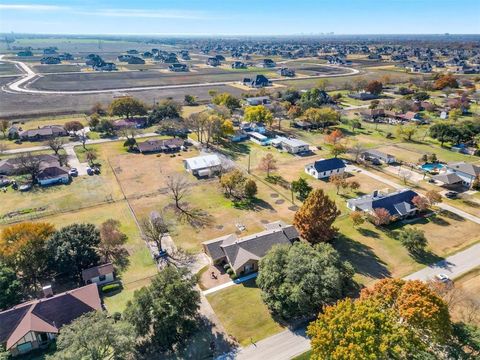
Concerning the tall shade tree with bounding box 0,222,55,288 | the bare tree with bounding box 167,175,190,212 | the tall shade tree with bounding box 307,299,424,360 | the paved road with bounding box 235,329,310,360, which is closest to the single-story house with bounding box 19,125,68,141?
the bare tree with bounding box 167,175,190,212

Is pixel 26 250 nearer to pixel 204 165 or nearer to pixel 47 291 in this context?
pixel 47 291

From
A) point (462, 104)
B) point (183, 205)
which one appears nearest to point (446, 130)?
point (462, 104)

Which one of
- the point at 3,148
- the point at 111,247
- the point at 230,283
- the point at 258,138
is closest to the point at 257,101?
the point at 258,138

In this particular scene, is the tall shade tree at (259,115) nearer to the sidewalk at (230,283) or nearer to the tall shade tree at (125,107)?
the tall shade tree at (125,107)

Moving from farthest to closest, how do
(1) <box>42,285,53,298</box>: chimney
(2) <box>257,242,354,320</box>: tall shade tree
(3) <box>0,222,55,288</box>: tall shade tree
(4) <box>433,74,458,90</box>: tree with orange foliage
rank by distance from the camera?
(4) <box>433,74,458,90</box>: tree with orange foliage
(3) <box>0,222,55,288</box>: tall shade tree
(1) <box>42,285,53,298</box>: chimney
(2) <box>257,242,354,320</box>: tall shade tree

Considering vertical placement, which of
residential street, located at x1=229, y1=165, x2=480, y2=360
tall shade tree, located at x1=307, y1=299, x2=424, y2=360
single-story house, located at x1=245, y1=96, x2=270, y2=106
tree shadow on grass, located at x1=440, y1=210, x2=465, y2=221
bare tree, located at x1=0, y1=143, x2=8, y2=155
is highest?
single-story house, located at x1=245, y1=96, x2=270, y2=106

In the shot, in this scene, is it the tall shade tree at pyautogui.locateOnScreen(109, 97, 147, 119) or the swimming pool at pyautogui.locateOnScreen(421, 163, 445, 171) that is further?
the tall shade tree at pyautogui.locateOnScreen(109, 97, 147, 119)

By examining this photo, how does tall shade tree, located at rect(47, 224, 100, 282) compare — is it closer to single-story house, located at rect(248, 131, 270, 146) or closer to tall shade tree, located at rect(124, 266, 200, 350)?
tall shade tree, located at rect(124, 266, 200, 350)
